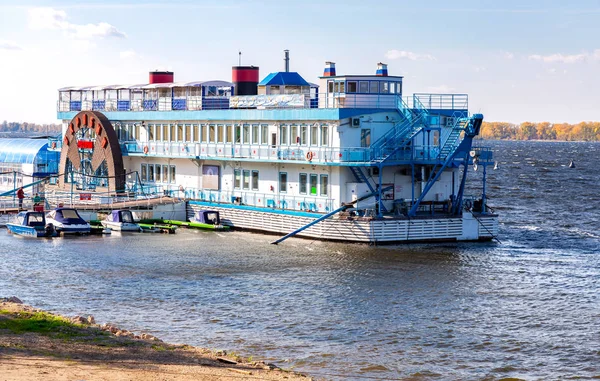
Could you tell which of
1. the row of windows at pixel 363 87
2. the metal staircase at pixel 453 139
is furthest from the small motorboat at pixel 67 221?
the metal staircase at pixel 453 139

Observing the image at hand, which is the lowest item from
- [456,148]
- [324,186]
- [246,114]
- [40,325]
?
[40,325]

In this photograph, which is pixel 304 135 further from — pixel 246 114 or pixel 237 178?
pixel 237 178

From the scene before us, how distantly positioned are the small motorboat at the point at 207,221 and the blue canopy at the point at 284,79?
332 inches

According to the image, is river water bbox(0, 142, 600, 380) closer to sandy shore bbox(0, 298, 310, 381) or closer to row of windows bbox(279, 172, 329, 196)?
sandy shore bbox(0, 298, 310, 381)

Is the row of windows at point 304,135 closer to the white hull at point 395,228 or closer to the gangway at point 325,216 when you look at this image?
the gangway at point 325,216

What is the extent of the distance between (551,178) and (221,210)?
2954 inches

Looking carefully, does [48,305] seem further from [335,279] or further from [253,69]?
[253,69]

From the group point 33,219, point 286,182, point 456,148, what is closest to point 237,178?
point 286,182

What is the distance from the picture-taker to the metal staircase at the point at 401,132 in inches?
1988

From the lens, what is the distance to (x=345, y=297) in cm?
3703

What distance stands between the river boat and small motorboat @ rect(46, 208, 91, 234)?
585 cm

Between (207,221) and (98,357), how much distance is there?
33458 millimetres

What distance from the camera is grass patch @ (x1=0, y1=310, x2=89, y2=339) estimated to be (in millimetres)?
27266

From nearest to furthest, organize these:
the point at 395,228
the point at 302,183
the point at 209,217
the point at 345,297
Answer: the point at 345,297 < the point at 395,228 < the point at 302,183 < the point at 209,217
